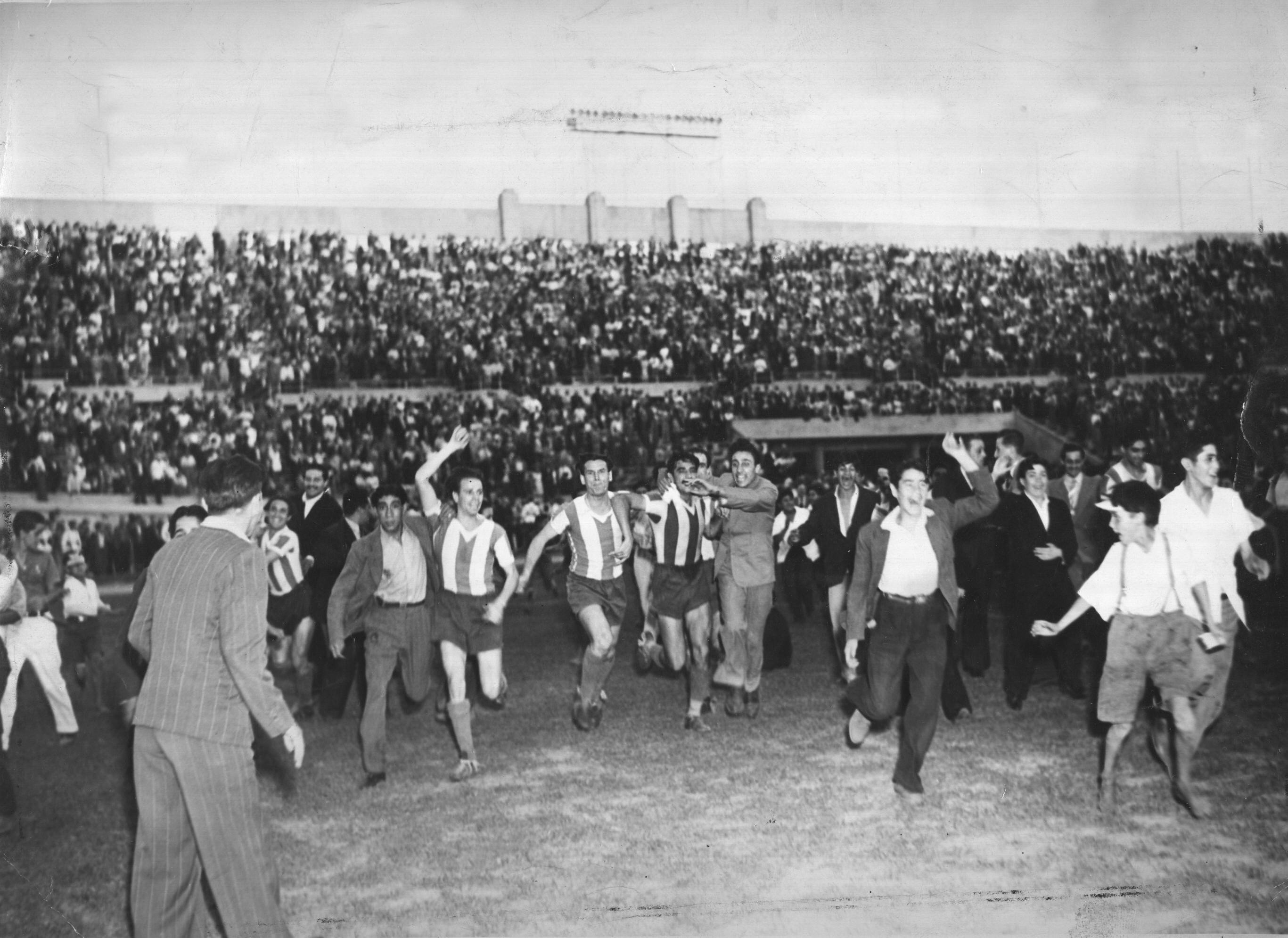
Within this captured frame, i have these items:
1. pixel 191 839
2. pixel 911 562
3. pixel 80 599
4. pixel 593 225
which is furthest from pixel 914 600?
pixel 593 225

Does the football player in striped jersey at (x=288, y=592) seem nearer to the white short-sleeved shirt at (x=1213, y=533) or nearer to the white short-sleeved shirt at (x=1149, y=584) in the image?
the white short-sleeved shirt at (x=1149, y=584)

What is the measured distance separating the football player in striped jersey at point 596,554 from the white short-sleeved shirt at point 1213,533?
3034mm

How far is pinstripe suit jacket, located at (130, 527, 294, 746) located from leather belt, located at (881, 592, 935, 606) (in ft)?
10.2

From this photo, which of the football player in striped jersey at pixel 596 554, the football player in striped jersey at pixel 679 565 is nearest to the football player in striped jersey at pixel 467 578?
the football player in striped jersey at pixel 596 554

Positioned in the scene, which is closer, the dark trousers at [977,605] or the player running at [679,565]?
the player running at [679,565]

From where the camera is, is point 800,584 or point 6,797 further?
point 800,584

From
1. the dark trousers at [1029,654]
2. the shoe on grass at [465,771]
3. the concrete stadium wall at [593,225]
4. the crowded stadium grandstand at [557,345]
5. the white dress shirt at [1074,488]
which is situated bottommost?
the shoe on grass at [465,771]

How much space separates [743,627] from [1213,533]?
2.74 meters

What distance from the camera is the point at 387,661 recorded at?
5.88 metres

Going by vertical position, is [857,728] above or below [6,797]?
below

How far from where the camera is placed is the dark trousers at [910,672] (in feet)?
17.2

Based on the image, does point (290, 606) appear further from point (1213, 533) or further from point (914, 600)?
point (1213, 533)

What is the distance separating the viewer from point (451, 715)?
19.6ft

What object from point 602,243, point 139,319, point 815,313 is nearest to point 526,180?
point 139,319
